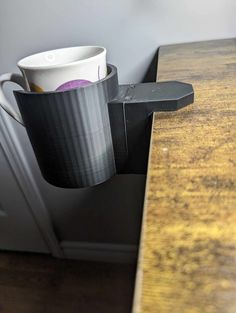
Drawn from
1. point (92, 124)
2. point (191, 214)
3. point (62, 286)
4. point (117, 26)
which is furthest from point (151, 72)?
point (62, 286)

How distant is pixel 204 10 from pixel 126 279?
1.01m

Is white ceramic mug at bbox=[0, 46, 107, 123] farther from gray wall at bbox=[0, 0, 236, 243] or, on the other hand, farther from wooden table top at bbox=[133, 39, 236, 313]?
gray wall at bbox=[0, 0, 236, 243]

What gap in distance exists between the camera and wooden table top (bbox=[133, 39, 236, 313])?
176mm

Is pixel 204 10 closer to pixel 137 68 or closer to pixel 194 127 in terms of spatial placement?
pixel 137 68

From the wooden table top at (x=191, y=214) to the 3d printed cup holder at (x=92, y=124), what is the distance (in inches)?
2.0

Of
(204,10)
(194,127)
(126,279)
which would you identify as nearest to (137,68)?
(204,10)

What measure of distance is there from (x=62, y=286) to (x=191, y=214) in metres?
1.08

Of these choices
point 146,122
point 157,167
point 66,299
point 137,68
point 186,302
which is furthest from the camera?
point 66,299

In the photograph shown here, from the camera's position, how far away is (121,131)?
0.48 m

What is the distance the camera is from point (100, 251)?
1.20m

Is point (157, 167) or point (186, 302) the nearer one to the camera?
point (186, 302)

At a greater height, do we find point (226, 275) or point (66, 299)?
point (226, 275)

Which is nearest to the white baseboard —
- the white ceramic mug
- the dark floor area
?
the dark floor area

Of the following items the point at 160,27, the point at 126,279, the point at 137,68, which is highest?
the point at 160,27
